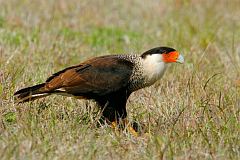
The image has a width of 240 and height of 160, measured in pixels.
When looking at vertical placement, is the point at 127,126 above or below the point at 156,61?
below

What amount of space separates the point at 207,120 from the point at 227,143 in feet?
2.09

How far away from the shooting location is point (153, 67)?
5.95 metres

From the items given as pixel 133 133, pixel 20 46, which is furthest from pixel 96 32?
pixel 133 133

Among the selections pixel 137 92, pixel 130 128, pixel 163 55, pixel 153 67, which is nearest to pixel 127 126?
pixel 130 128

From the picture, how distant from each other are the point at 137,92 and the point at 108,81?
3.82ft

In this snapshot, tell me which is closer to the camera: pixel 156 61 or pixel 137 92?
pixel 156 61

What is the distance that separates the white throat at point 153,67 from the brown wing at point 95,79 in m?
0.13

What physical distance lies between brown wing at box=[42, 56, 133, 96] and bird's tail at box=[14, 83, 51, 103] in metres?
0.06

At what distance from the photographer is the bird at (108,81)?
19.3ft

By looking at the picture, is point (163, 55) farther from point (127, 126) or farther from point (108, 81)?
point (127, 126)

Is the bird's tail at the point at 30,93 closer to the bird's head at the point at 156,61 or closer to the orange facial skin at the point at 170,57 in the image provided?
the bird's head at the point at 156,61

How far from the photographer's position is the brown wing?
231 inches

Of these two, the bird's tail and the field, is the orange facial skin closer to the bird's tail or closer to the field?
the field

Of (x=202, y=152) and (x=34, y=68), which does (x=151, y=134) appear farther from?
(x=34, y=68)
